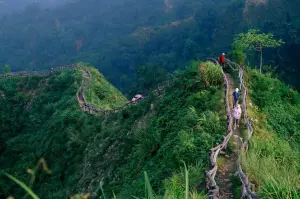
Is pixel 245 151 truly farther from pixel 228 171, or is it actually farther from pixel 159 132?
pixel 159 132

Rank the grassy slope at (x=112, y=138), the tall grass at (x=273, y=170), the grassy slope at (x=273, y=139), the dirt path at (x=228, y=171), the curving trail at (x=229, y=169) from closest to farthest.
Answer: the tall grass at (x=273, y=170), the grassy slope at (x=273, y=139), the curving trail at (x=229, y=169), the dirt path at (x=228, y=171), the grassy slope at (x=112, y=138)

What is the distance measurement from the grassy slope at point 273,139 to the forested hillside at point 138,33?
34119 mm

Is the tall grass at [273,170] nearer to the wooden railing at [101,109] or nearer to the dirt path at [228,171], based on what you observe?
the dirt path at [228,171]

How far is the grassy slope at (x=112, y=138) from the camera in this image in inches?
361

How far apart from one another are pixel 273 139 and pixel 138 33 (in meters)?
94.7

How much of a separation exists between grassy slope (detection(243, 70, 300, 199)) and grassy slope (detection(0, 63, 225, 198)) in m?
1.14

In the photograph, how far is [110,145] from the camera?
50.4ft

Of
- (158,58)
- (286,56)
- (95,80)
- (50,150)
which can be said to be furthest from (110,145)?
(158,58)

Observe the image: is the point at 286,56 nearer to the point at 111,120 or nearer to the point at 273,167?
the point at 111,120

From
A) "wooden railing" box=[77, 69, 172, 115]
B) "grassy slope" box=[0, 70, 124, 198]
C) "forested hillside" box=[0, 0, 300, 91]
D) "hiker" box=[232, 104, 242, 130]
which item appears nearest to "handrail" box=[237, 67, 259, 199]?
"hiker" box=[232, 104, 242, 130]

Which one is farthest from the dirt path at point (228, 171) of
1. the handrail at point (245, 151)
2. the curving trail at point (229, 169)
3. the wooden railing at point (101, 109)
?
the wooden railing at point (101, 109)

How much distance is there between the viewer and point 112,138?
15820mm

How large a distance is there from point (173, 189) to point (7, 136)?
22911 millimetres

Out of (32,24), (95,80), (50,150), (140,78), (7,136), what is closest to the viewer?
(50,150)
